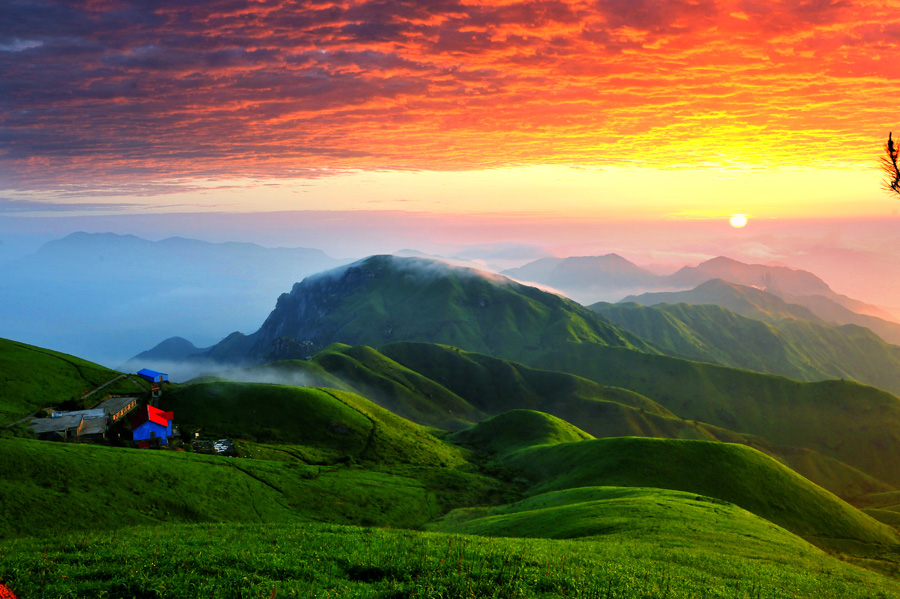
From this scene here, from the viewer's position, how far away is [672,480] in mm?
105938

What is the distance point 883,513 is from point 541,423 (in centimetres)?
9954

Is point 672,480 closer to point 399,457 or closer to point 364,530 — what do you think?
point 399,457

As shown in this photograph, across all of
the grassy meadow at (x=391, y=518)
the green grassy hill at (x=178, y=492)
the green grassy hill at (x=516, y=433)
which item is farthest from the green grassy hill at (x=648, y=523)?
the green grassy hill at (x=516, y=433)

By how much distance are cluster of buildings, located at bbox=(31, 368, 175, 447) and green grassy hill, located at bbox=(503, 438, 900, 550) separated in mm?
85581

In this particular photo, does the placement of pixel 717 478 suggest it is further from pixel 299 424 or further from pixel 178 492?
pixel 178 492

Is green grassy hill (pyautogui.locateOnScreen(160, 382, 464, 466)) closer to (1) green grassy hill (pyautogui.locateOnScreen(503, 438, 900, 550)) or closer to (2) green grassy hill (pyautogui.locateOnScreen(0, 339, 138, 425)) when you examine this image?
(2) green grassy hill (pyautogui.locateOnScreen(0, 339, 138, 425))

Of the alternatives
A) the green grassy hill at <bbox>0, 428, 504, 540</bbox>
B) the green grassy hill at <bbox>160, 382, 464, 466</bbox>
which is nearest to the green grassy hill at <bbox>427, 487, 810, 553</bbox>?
the green grassy hill at <bbox>0, 428, 504, 540</bbox>

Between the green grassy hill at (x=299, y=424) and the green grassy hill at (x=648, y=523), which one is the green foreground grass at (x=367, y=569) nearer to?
the green grassy hill at (x=648, y=523)

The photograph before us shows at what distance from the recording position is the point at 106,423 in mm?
88000

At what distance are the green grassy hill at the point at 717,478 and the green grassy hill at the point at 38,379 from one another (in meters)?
110

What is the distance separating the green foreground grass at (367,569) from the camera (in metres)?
21.2

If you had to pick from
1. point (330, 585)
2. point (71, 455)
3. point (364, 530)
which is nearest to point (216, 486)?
point (71, 455)

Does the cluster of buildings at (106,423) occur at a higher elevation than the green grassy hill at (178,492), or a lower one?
higher

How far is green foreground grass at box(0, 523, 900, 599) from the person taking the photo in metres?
21.2
